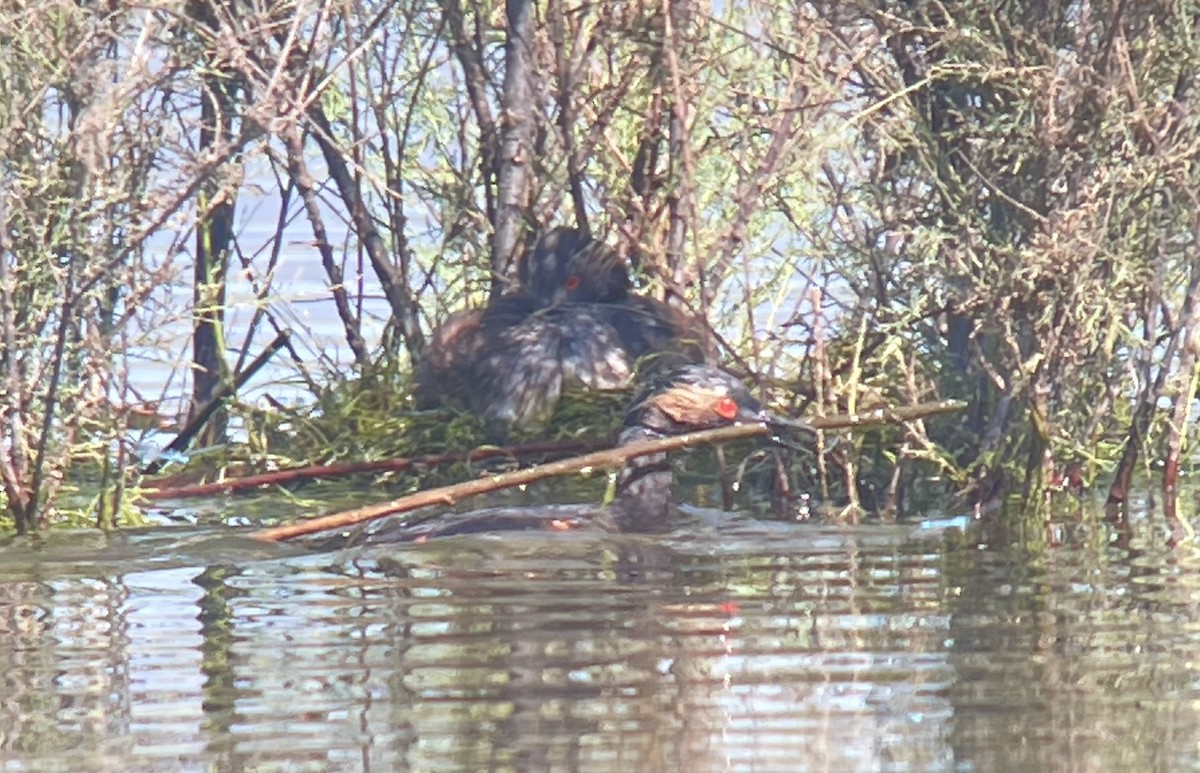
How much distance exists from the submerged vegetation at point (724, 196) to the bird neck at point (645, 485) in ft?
1.56

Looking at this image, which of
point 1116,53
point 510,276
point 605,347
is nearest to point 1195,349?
point 1116,53

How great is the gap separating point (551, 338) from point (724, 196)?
895mm

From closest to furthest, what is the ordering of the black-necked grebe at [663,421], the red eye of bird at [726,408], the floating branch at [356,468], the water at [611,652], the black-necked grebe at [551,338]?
the water at [611,652] < the black-necked grebe at [663,421] < the red eye of bird at [726,408] < the floating branch at [356,468] < the black-necked grebe at [551,338]

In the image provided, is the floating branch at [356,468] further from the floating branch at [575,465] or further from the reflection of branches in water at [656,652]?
the reflection of branches in water at [656,652]

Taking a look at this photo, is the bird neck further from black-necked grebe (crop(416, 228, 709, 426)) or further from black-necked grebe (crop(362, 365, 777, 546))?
black-necked grebe (crop(416, 228, 709, 426))

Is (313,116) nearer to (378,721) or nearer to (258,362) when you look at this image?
(258,362)

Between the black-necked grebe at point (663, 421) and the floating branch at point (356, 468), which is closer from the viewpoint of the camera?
the black-necked grebe at point (663, 421)

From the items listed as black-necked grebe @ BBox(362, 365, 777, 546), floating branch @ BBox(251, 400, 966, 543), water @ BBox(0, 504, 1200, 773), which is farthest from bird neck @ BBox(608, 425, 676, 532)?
→ water @ BBox(0, 504, 1200, 773)

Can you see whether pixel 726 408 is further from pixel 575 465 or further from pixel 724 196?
pixel 724 196

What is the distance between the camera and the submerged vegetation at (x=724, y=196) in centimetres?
835

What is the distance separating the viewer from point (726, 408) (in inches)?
350

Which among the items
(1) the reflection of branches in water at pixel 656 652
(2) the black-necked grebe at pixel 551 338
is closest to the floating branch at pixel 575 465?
(1) the reflection of branches in water at pixel 656 652

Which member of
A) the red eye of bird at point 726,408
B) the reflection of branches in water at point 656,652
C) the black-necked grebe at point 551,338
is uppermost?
the black-necked grebe at point 551,338

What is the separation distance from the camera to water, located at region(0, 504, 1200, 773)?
511cm
